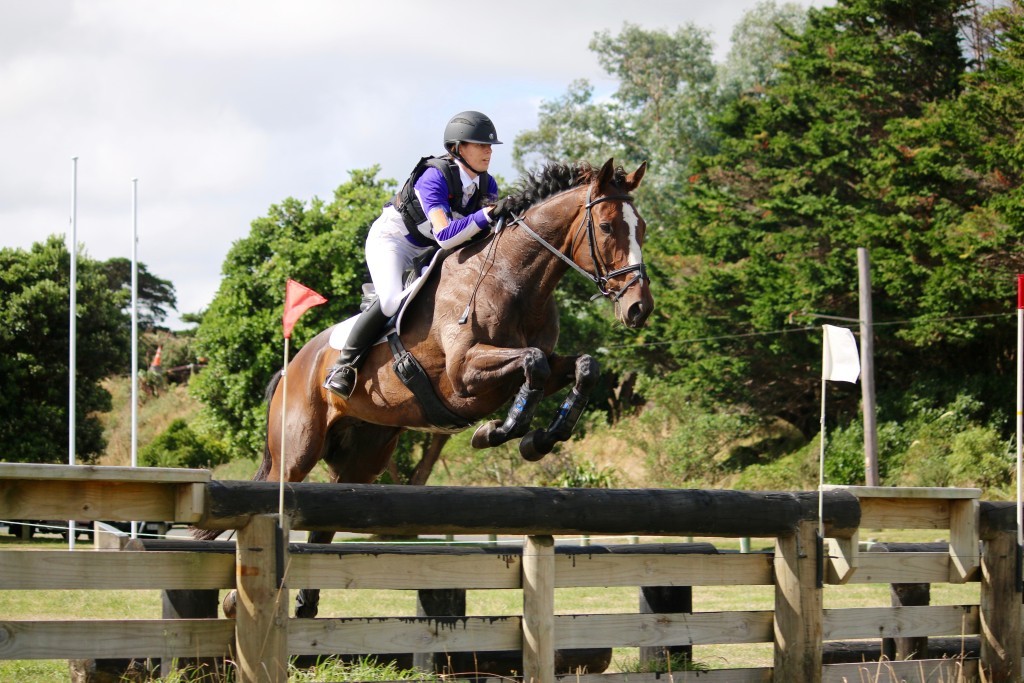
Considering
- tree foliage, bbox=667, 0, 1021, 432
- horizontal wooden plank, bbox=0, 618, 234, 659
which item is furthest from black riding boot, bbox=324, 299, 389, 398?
tree foliage, bbox=667, 0, 1021, 432

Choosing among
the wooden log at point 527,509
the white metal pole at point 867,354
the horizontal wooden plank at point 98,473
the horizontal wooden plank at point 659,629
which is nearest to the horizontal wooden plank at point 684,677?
the horizontal wooden plank at point 659,629

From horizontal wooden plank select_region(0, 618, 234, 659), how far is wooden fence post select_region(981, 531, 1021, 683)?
3.36m

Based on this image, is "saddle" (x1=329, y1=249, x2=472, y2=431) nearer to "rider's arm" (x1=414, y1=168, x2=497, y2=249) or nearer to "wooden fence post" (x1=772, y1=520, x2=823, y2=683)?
"rider's arm" (x1=414, y1=168, x2=497, y2=249)

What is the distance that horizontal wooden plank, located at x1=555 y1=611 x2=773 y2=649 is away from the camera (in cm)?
436

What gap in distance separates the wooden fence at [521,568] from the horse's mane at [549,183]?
2146mm

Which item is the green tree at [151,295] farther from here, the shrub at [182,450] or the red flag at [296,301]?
the red flag at [296,301]

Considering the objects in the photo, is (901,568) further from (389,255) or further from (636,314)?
(389,255)

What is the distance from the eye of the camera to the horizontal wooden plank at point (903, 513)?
4926mm

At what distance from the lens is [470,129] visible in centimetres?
601

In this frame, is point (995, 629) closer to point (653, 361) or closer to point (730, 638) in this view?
point (730, 638)

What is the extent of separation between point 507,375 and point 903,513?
1928 millimetres

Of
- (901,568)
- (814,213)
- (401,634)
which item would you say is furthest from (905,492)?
(814,213)

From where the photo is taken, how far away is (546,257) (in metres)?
5.85

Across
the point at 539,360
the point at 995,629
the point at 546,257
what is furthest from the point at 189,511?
the point at 995,629
